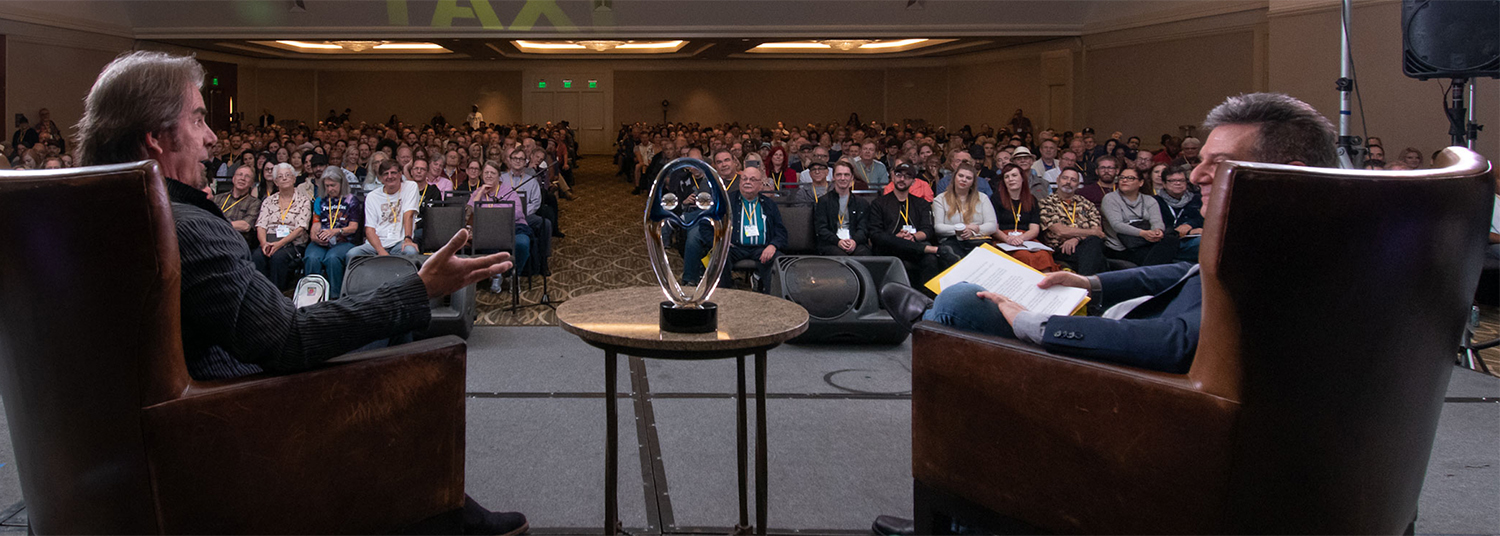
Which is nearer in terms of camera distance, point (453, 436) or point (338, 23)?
point (453, 436)

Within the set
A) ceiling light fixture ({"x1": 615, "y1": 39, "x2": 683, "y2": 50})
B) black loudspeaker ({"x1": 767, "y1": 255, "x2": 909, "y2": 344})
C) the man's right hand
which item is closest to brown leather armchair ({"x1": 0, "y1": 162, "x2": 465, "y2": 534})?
the man's right hand

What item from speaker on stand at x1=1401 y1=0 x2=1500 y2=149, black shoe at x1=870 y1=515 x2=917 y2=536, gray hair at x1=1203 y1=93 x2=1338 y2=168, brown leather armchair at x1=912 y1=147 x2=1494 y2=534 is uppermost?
speaker on stand at x1=1401 y1=0 x2=1500 y2=149

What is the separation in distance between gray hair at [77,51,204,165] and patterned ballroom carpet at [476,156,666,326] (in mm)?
3398

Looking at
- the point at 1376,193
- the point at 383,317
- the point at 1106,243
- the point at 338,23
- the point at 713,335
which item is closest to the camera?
the point at 1376,193

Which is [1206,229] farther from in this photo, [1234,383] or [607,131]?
[607,131]

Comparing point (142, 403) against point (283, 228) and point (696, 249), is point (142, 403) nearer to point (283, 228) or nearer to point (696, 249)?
point (696, 249)

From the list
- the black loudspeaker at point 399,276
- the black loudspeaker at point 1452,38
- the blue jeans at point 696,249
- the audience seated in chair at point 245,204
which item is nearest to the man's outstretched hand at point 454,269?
the black loudspeaker at point 399,276

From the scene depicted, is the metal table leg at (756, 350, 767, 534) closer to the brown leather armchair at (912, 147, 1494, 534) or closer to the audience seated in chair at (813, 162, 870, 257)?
the brown leather armchair at (912, 147, 1494, 534)

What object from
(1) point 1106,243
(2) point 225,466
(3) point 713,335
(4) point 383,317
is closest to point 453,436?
(4) point 383,317

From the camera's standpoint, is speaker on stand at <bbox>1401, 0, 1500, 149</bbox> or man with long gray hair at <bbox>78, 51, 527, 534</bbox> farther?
speaker on stand at <bbox>1401, 0, 1500, 149</bbox>

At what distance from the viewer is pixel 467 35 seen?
1488cm

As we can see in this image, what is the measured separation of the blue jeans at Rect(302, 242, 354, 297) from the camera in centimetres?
546

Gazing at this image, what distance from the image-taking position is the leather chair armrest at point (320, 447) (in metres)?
1.40

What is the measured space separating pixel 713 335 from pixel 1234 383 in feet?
2.95
